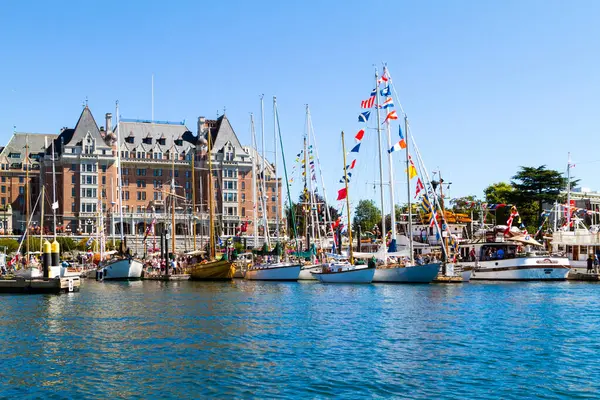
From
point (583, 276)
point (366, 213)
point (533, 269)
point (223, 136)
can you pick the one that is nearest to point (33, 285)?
point (533, 269)

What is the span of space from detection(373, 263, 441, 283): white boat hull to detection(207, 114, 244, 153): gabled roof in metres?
86.3

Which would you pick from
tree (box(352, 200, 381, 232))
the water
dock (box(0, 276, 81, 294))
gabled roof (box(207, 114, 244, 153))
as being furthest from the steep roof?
the water

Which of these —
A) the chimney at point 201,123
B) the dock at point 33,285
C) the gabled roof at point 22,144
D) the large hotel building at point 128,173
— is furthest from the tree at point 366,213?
the dock at point 33,285

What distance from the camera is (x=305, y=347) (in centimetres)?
3075

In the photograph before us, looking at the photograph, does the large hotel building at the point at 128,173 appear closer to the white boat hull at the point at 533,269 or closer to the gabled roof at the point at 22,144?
the gabled roof at the point at 22,144

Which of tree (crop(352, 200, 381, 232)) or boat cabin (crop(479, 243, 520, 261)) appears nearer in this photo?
boat cabin (crop(479, 243, 520, 261))

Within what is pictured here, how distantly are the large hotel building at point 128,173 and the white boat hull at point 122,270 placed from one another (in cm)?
5194

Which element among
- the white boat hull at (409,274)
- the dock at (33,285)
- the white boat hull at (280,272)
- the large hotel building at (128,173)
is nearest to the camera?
the dock at (33,285)

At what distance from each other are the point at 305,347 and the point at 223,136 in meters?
121

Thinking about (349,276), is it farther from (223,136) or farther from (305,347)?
(223,136)

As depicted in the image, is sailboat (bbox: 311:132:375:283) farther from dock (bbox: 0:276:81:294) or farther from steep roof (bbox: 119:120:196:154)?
steep roof (bbox: 119:120:196:154)

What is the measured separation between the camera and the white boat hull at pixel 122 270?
80062mm

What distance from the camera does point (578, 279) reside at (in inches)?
2655

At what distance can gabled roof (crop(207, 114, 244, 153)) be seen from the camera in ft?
485
